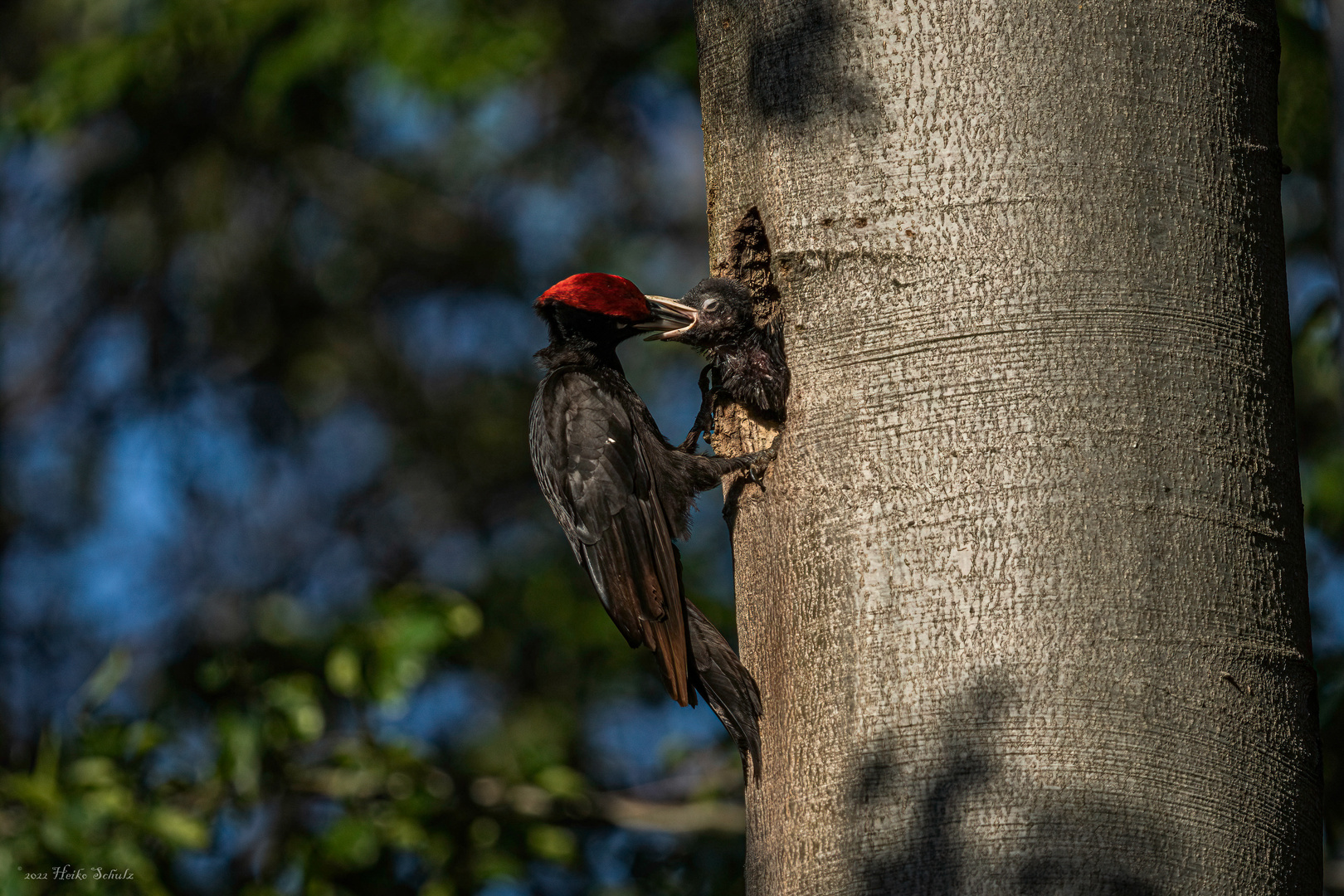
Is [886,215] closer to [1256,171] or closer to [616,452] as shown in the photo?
[1256,171]

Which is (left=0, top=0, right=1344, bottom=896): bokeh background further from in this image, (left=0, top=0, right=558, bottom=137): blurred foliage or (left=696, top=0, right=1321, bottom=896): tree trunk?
(left=696, top=0, right=1321, bottom=896): tree trunk

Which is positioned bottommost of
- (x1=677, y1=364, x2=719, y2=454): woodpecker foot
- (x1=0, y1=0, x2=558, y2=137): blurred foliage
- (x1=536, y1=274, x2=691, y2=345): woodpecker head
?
(x1=677, y1=364, x2=719, y2=454): woodpecker foot

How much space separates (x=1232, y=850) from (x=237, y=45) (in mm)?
6166

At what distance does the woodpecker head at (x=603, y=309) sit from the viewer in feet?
12.3

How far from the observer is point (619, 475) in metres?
3.68

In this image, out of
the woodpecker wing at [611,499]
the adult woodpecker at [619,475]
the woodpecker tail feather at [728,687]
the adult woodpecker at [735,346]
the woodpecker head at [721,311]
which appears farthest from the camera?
the woodpecker wing at [611,499]

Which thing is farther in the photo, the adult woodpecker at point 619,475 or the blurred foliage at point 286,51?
the blurred foliage at point 286,51

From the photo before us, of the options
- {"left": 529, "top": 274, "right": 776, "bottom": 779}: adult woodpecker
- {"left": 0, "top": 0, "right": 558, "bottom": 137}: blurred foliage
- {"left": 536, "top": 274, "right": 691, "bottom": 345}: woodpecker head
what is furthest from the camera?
{"left": 0, "top": 0, "right": 558, "bottom": 137}: blurred foliage

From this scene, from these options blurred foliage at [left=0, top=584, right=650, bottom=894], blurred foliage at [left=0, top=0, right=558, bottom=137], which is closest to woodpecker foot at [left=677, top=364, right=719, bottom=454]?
blurred foliage at [left=0, top=584, right=650, bottom=894]

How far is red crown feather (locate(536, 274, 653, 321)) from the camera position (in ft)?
12.4

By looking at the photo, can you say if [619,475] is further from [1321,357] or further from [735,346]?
[1321,357]

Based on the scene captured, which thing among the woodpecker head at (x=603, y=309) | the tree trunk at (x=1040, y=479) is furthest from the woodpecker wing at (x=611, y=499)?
the tree trunk at (x=1040, y=479)

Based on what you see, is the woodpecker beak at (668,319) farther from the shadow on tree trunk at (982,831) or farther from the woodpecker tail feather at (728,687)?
the shadow on tree trunk at (982,831)

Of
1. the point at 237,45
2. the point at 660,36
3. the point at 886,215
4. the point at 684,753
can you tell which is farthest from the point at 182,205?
the point at 886,215
